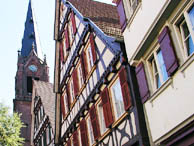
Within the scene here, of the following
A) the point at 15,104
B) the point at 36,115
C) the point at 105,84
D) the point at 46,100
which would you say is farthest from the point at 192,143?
the point at 15,104

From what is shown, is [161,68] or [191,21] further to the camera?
[161,68]

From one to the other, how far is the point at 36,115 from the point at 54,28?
8.14 m

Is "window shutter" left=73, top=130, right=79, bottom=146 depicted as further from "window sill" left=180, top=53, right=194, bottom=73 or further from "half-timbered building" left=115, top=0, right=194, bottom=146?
"window sill" left=180, top=53, right=194, bottom=73

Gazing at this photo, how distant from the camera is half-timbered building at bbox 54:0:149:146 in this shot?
8625mm

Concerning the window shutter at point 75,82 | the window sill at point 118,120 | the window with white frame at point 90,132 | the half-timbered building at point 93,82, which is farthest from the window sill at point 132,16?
the window shutter at point 75,82

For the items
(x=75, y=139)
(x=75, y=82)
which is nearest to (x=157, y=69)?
(x=75, y=82)

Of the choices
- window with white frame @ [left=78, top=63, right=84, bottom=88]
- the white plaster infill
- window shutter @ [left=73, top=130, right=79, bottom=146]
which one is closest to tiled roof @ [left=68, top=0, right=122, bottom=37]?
window with white frame @ [left=78, top=63, right=84, bottom=88]

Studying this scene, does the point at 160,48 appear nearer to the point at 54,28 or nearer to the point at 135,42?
→ the point at 135,42

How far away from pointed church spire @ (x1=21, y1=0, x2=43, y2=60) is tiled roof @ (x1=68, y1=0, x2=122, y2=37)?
124 feet

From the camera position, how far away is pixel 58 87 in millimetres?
16297

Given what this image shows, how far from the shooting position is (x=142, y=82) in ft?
25.6

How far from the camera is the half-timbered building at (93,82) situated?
862 cm

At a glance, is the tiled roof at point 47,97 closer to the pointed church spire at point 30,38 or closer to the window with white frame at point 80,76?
the window with white frame at point 80,76

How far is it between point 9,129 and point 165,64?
539 inches
